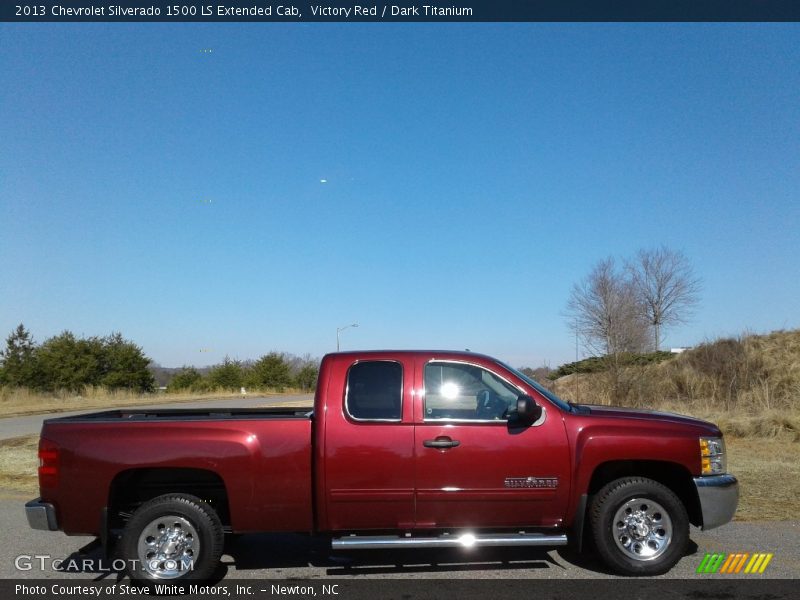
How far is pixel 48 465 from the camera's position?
559cm

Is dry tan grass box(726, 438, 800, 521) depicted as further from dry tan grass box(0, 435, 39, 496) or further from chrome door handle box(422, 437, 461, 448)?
dry tan grass box(0, 435, 39, 496)

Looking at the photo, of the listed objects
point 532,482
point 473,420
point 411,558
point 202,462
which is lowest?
point 411,558

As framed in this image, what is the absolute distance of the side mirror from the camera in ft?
18.3

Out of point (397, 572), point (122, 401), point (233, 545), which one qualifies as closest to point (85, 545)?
point (233, 545)

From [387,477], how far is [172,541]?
1.80 m

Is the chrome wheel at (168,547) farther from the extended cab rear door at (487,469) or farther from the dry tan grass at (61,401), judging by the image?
the dry tan grass at (61,401)

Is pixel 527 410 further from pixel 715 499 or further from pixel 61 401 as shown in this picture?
pixel 61 401

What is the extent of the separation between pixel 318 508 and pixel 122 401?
106ft

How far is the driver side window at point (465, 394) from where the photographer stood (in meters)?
5.81

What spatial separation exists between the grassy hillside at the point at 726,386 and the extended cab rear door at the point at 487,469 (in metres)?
10.1

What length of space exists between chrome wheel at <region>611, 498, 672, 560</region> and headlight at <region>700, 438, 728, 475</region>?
1.67 feet

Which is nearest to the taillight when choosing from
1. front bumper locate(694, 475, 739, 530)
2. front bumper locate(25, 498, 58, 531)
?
front bumper locate(25, 498, 58, 531)
